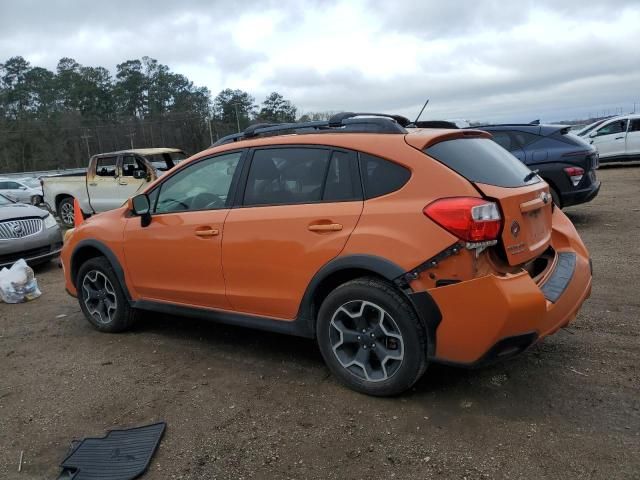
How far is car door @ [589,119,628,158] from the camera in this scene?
18.2 meters

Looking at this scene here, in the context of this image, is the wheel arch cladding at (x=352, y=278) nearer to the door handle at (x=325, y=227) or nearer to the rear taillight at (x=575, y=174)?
the door handle at (x=325, y=227)

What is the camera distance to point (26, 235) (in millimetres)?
7695

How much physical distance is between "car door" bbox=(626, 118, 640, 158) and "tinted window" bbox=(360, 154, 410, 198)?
17982 millimetres

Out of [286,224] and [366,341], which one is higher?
[286,224]

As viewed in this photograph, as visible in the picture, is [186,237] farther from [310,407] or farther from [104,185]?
[104,185]

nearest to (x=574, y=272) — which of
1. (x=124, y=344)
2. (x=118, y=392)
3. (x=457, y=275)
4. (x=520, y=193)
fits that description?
(x=520, y=193)

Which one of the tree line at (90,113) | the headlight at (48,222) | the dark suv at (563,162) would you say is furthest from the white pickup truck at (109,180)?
the tree line at (90,113)

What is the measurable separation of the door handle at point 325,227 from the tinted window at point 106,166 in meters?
10.2

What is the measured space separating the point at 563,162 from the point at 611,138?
40.2 feet

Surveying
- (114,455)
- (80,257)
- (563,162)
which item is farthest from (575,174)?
(114,455)

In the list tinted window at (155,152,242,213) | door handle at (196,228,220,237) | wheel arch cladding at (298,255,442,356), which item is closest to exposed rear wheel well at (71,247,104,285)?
tinted window at (155,152,242,213)

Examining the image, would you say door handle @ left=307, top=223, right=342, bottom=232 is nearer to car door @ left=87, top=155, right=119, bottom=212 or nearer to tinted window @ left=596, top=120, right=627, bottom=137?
car door @ left=87, top=155, right=119, bottom=212

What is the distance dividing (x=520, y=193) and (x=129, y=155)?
10.7 meters

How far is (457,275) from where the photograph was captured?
2.92 metres
